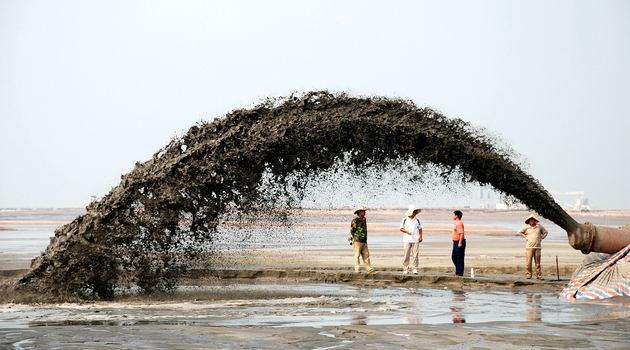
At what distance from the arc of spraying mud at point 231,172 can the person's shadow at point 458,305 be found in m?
2.21

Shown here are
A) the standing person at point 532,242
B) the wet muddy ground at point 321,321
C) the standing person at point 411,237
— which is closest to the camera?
the wet muddy ground at point 321,321

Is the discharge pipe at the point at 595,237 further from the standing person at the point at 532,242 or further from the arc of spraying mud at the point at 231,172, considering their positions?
the standing person at the point at 532,242

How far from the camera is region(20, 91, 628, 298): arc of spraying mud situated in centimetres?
1797

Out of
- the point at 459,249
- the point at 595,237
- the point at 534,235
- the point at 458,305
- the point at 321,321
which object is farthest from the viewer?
the point at 459,249

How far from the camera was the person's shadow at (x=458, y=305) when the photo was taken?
15.2 m

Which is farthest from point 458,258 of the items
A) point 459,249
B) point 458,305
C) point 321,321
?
point 321,321

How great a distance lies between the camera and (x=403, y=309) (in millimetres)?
16484

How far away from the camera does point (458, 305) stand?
57.2 feet

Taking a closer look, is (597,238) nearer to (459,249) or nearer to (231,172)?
(459,249)

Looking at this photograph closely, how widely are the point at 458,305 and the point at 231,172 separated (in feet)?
15.3

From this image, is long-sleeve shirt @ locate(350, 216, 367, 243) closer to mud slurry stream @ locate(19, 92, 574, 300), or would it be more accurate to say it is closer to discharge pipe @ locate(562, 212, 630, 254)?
mud slurry stream @ locate(19, 92, 574, 300)

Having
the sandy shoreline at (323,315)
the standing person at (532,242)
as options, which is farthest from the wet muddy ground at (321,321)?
the standing person at (532,242)

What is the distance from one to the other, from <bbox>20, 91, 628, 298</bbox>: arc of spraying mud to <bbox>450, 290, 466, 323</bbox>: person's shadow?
2206 mm

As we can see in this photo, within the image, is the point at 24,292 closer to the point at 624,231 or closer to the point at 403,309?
the point at 403,309
